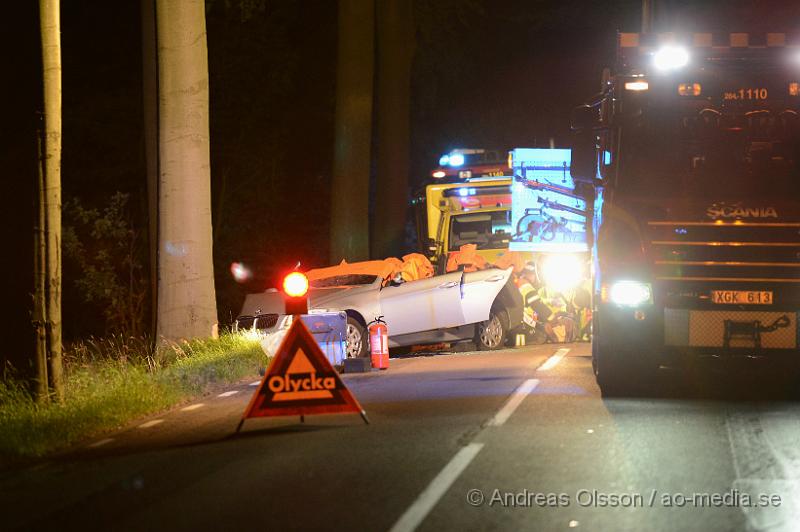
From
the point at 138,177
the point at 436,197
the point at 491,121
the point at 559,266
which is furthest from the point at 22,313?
the point at 491,121

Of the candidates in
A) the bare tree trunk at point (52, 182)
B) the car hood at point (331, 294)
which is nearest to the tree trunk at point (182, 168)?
the car hood at point (331, 294)

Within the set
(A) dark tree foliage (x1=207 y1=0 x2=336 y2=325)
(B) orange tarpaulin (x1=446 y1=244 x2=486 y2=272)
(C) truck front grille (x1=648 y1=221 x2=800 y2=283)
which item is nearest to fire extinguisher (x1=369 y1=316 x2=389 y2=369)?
(B) orange tarpaulin (x1=446 y1=244 x2=486 y2=272)

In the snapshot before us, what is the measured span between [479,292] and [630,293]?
7715mm

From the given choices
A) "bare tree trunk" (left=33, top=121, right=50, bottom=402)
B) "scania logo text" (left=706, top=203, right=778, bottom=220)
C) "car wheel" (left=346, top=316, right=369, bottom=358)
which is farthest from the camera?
"car wheel" (left=346, top=316, right=369, bottom=358)

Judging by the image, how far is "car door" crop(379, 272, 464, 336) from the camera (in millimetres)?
19688

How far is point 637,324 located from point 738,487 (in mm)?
3978

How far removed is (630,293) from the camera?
1262 cm

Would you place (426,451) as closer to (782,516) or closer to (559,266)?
(782,516)

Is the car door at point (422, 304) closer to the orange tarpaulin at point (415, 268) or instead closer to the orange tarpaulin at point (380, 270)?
the orange tarpaulin at point (380, 270)

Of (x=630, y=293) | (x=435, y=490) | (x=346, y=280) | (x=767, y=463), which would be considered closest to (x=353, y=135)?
(x=346, y=280)

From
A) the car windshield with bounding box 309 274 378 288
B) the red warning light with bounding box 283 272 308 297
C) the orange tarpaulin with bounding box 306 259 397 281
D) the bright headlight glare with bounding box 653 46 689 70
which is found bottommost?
the car windshield with bounding box 309 274 378 288

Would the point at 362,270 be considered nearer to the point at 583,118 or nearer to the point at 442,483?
the point at 583,118

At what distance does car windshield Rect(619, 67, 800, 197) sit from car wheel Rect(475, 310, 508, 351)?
7495mm

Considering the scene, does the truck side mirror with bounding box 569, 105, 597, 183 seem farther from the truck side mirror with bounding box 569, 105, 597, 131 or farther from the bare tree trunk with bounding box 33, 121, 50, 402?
the bare tree trunk with bounding box 33, 121, 50, 402
